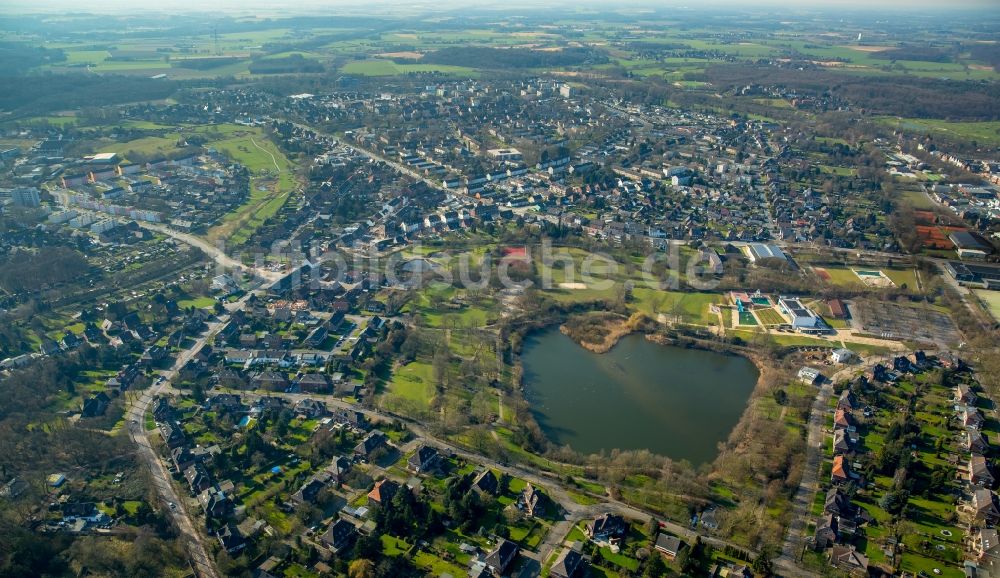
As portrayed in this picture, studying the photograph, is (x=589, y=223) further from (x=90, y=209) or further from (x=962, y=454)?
(x=90, y=209)

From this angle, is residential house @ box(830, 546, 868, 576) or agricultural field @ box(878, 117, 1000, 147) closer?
residential house @ box(830, 546, 868, 576)

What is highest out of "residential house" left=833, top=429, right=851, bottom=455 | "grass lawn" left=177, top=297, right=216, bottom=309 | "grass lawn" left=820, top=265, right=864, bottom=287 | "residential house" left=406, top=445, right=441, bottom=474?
"grass lawn" left=820, top=265, right=864, bottom=287


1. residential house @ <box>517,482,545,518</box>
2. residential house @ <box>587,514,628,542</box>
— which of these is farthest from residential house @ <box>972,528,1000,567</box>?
residential house @ <box>517,482,545,518</box>

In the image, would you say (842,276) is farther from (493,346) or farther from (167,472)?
(167,472)

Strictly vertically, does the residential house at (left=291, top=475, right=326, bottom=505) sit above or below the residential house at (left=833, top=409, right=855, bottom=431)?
below

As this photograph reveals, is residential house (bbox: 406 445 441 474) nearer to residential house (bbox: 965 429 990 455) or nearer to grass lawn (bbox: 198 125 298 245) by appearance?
residential house (bbox: 965 429 990 455)

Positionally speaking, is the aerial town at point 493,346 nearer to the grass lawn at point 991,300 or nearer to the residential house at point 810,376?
the residential house at point 810,376
